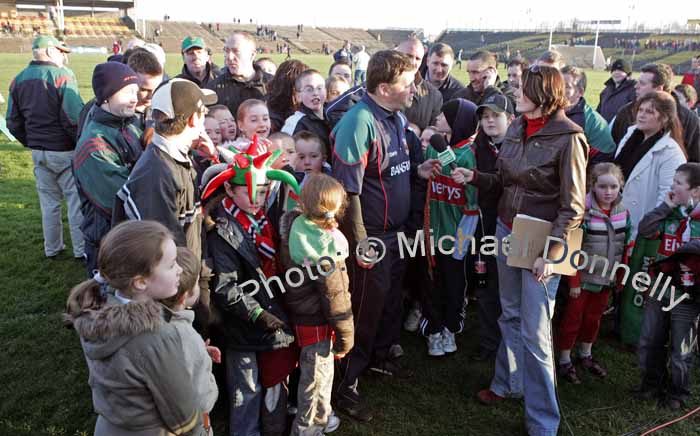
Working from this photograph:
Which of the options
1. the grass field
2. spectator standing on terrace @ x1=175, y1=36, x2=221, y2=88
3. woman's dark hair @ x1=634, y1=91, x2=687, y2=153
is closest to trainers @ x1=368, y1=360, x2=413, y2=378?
the grass field

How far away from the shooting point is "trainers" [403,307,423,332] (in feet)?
16.9

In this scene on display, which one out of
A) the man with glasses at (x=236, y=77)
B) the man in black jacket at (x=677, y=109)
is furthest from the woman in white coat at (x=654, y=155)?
the man with glasses at (x=236, y=77)

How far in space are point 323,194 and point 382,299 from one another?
108cm

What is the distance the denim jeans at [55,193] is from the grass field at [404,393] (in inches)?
39.7

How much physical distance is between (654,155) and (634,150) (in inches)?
12.6

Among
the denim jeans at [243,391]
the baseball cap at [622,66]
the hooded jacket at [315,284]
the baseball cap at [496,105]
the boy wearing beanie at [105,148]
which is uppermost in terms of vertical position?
the baseball cap at [622,66]

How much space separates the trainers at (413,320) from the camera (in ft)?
16.9

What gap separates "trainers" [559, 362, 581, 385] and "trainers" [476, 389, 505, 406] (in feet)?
2.24

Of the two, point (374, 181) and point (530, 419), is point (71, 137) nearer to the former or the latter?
point (374, 181)

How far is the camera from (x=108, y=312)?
2.00m

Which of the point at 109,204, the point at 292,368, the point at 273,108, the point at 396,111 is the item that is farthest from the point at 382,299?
the point at 273,108

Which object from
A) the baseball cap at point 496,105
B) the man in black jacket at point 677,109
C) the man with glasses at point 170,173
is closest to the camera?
the man with glasses at point 170,173

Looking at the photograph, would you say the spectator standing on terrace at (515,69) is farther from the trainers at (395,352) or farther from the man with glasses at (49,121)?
the man with glasses at (49,121)

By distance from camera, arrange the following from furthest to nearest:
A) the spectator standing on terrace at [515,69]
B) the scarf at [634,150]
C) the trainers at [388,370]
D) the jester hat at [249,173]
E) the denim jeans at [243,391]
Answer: the spectator standing on terrace at [515,69]
the scarf at [634,150]
the trainers at [388,370]
the denim jeans at [243,391]
the jester hat at [249,173]
